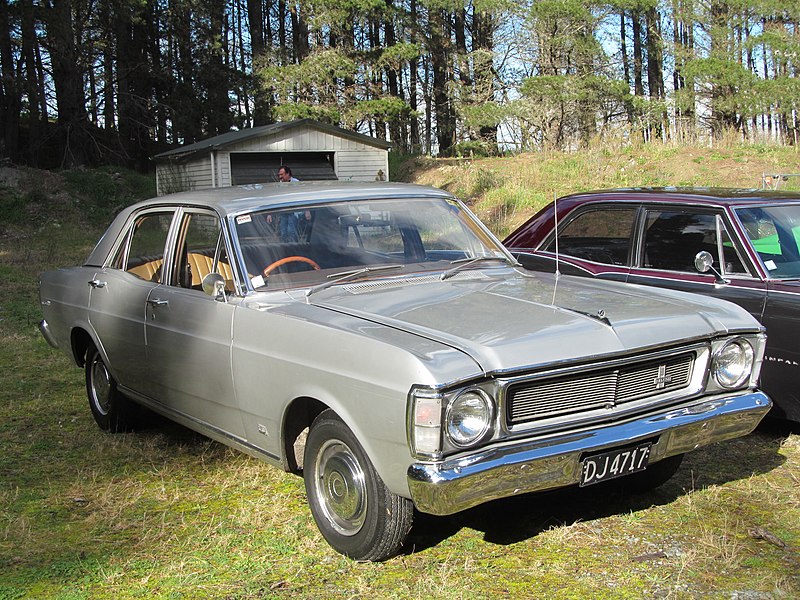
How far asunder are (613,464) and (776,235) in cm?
299

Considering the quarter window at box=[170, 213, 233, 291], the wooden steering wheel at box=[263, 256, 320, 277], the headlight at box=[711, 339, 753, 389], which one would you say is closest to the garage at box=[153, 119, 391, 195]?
the quarter window at box=[170, 213, 233, 291]

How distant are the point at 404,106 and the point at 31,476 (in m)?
31.2

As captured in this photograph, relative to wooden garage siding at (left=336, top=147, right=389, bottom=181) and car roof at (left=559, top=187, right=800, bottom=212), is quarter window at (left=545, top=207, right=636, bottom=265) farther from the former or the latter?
wooden garage siding at (left=336, top=147, right=389, bottom=181)

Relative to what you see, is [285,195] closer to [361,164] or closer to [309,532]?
[309,532]

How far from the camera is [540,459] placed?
3.38 m

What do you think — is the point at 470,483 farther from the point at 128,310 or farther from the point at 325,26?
the point at 325,26

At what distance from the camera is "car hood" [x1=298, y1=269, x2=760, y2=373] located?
11.5 feet

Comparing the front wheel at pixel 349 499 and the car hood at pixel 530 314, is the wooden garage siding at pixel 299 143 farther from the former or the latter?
the front wheel at pixel 349 499

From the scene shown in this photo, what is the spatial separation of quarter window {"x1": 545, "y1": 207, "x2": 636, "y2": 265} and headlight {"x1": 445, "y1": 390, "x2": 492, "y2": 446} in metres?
3.38

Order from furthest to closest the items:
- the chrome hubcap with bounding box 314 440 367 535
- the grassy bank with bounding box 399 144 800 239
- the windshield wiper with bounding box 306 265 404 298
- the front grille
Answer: the grassy bank with bounding box 399 144 800 239 → the windshield wiper with bounding box 306 265 404 298 → the chrome hubcap with bounding box 314 440 367 535 → the front grille

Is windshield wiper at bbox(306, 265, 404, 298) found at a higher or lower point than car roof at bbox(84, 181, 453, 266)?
lower

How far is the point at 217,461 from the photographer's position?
5.36 meters

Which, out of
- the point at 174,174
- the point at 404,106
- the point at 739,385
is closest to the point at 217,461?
the point at 739,385

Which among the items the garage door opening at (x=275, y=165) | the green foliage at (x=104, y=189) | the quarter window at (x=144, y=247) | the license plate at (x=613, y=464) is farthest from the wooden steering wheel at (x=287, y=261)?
the green foliage at (x=104, y=189)
